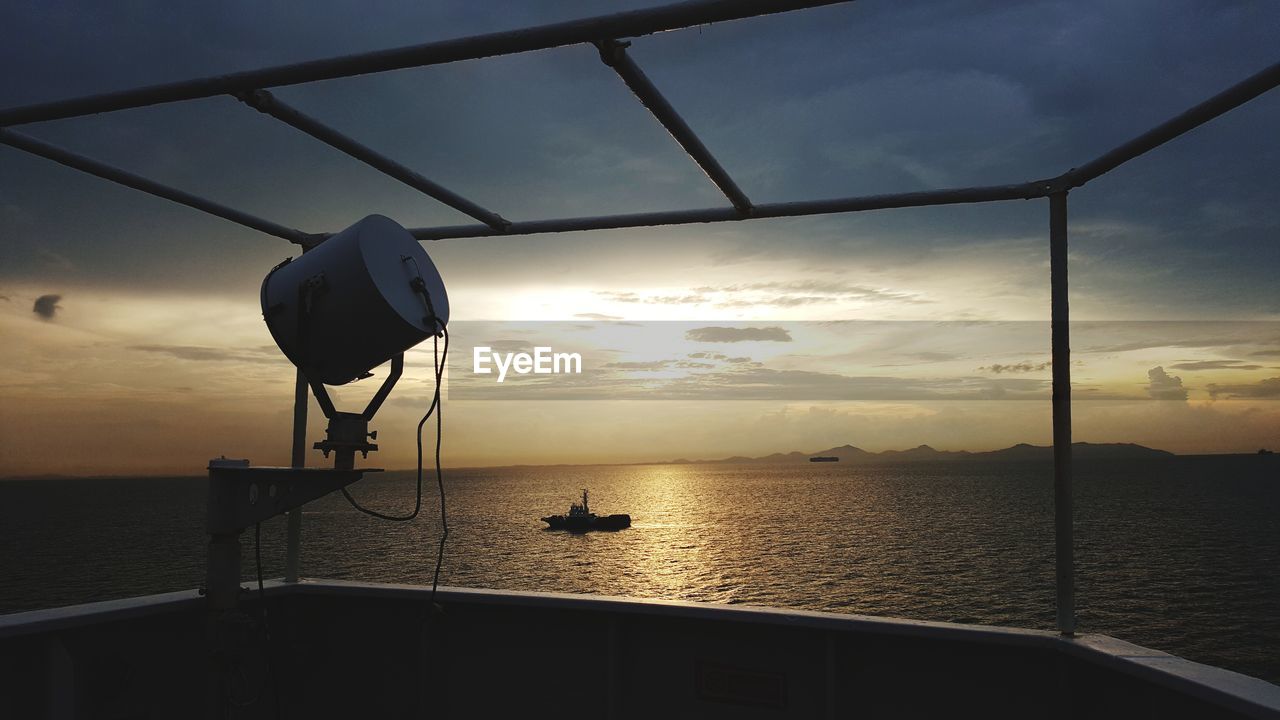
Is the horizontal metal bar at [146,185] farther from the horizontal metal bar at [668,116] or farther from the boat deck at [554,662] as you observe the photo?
the horizontal metal bar at [668,116]

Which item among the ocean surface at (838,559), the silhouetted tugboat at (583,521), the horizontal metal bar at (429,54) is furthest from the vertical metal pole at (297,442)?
the silhouetted tugboat at (583,521)

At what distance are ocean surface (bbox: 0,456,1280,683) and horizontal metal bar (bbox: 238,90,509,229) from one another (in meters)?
44.1

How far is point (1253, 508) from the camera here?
117 metres

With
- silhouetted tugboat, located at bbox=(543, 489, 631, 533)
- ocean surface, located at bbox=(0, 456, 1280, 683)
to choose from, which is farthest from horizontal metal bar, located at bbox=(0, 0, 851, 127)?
silhouetted tugboat, located at bbox=(543, 489, 631, 533)

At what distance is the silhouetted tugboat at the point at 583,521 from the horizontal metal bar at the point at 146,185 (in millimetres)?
101486

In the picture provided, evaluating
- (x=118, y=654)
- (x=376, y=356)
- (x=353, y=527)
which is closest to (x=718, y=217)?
(x=376, y=356)

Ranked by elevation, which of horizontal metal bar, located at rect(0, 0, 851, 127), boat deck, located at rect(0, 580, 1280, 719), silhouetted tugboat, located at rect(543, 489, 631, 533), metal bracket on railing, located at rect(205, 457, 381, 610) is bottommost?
silhouetted tugboat, located at rect(543, 489, 631, 533)

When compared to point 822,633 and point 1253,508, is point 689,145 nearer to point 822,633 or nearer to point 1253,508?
point 822,633

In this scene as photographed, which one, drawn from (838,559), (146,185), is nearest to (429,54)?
(146,185)

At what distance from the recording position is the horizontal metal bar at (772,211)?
461 centimetres

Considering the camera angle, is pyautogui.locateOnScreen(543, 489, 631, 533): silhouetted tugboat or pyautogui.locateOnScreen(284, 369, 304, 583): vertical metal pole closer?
pyautogui.locateOnScreen(284, 369, 304, 583): vertical metal pole

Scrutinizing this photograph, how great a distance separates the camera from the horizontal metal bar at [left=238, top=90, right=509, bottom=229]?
12.7ft

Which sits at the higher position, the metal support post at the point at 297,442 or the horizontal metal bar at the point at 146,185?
the horizontal metal bar at the point at 146,185

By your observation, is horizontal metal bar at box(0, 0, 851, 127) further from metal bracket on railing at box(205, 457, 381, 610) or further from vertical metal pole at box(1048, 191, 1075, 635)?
vertical metal pole at box(1048, 191, 1075, 635)
